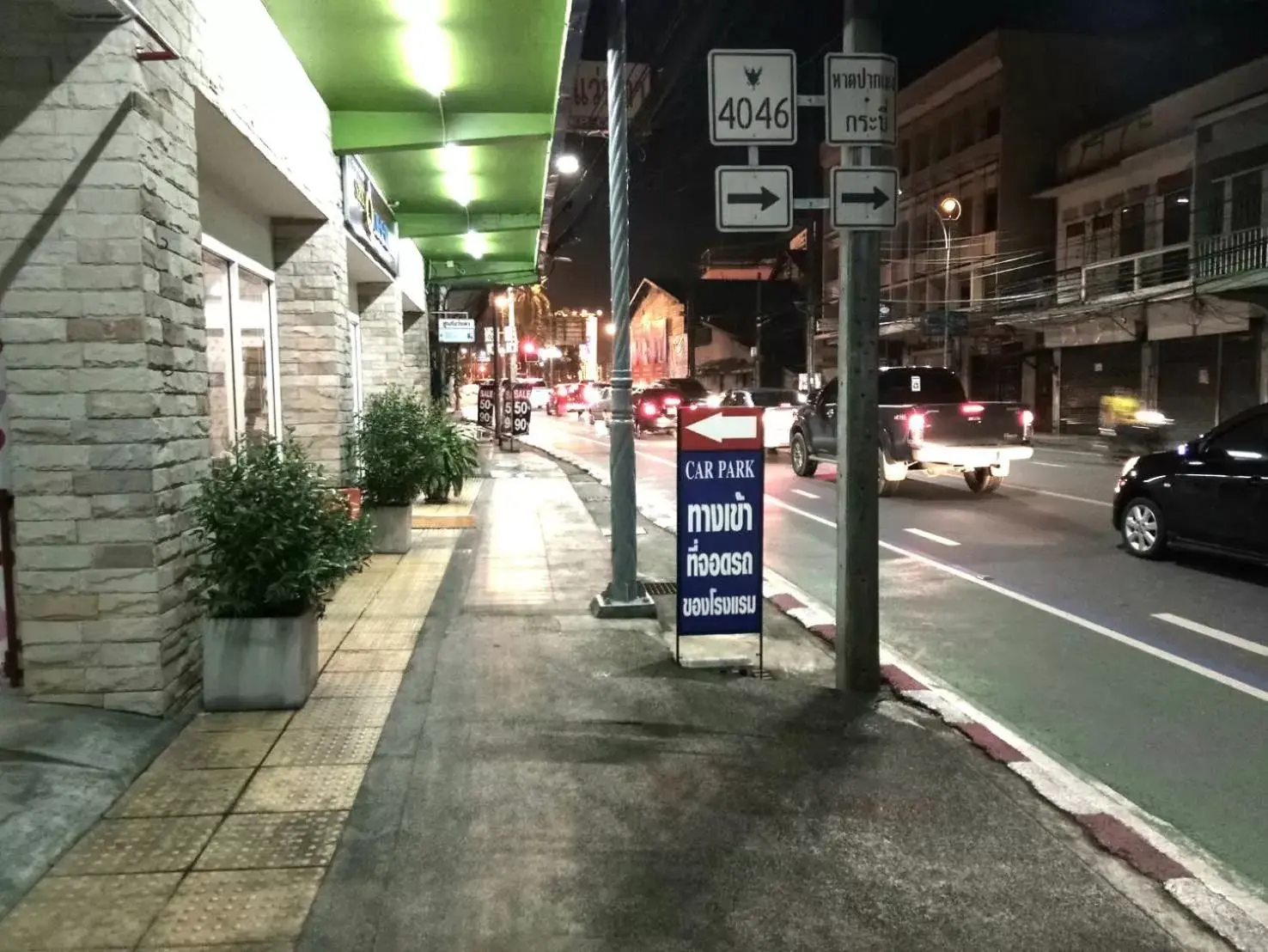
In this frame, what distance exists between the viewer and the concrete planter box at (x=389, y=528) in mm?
10211

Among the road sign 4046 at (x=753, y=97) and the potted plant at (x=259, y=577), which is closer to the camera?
the potted plant at (x=259, y=577)

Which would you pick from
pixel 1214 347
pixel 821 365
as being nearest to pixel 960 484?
pixel 1214 347

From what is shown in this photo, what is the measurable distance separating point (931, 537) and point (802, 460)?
7150 millimetres

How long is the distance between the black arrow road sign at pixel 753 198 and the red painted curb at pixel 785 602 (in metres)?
3.77

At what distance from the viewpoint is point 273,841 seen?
4020 mm

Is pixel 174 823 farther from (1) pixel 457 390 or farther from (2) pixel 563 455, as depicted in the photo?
(1) pixel 457 390

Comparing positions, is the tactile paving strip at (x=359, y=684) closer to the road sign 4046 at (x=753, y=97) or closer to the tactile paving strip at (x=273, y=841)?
the tactile paving strip at (x=273, y=841)

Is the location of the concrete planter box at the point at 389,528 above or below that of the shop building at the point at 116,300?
below

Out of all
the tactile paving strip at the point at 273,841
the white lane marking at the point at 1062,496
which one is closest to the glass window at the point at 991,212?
the white lane marking at the point at 1062,496

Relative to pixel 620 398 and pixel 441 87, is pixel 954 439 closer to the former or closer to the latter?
pixel 620 398

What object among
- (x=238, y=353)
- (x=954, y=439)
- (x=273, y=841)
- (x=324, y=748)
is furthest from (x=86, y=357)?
(x=954, y=439)

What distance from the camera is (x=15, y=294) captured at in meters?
4.79

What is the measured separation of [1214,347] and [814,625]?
78.0 ft

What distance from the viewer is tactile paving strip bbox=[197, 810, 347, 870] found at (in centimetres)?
385
